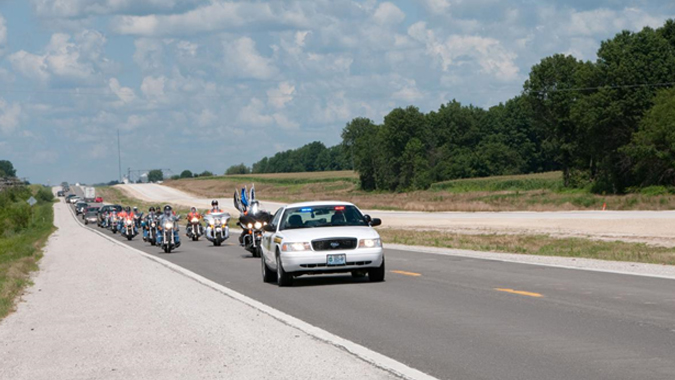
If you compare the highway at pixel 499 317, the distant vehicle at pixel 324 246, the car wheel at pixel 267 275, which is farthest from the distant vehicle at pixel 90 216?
the distant vehicle at pixel 324 246

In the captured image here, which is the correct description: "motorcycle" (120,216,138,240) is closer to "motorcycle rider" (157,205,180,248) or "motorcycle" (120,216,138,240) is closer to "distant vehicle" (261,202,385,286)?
"motorcycle rider" (157,205,180,248)

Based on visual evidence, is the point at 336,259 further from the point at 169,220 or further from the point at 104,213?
the point at 104,213

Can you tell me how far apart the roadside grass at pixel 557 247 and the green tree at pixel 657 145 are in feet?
123

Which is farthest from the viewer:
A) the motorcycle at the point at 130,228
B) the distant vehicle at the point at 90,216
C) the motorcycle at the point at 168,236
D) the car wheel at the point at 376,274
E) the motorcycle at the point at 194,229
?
the distant vehicle at the point at 90,216

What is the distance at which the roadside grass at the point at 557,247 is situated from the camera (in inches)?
979

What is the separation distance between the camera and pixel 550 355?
9.52m

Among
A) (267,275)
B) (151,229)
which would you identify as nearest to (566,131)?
(151,229)

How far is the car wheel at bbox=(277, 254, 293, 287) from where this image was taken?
1792cm

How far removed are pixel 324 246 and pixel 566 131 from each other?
94.0 meters

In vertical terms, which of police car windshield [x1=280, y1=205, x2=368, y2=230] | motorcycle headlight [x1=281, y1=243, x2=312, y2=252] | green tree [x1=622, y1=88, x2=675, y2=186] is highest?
green tree [x1=622, y1=88, x2=675, y2=186]

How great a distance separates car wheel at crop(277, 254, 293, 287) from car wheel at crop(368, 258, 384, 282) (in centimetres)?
146

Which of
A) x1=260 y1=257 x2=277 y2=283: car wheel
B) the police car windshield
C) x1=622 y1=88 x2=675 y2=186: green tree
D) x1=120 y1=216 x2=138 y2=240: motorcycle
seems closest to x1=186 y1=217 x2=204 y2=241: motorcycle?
x1=120 y1=216 x2=138 y2=240: motorcycle

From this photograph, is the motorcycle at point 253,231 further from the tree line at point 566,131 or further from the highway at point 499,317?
the tree line at point 566,131

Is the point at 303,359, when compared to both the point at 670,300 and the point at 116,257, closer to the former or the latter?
the point at 670,300
